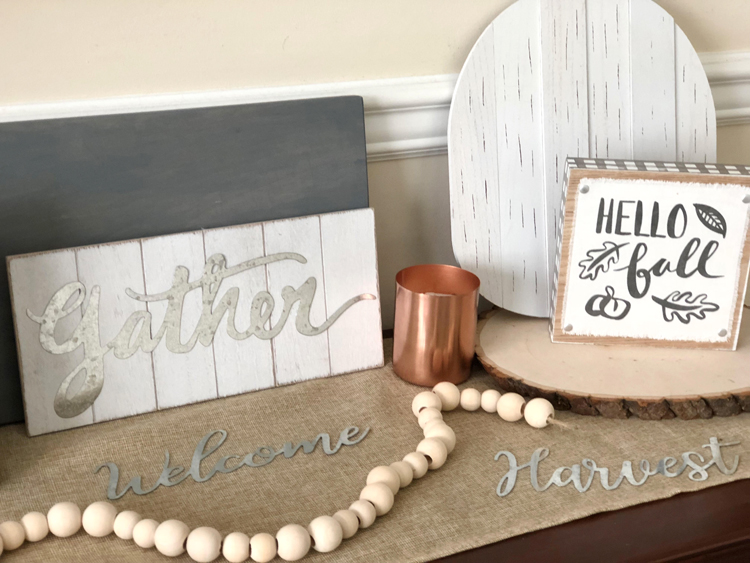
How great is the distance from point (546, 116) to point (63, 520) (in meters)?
0.74

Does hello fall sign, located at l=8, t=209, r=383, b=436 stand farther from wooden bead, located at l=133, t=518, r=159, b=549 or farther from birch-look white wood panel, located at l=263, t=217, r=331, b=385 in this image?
wooden bead, located at l=133, t=518, r=159, b=549

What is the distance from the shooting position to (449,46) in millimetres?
966

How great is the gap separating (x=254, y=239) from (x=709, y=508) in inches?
21.8

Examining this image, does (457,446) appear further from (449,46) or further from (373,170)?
(449,46)

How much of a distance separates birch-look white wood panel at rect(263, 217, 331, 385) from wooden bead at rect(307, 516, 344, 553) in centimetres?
29

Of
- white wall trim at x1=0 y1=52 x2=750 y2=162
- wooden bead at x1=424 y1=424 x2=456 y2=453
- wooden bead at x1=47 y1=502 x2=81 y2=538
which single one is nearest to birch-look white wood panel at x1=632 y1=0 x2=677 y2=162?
white wall trim at x1=0 y1=52 x2=750 y2=162

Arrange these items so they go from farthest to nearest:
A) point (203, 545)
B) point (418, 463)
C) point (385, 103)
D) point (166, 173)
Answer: point (385, 103) → point (166, 173) → point (418, 463) → point (203, 545)

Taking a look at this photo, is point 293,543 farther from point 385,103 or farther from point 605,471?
point 385,103

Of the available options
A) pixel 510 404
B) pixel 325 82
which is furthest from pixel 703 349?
pixel 325 82

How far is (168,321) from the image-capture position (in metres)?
0.82

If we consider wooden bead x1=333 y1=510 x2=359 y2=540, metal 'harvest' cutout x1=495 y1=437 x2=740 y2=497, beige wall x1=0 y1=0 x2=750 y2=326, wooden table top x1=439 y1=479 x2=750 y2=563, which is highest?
beige wall x1=0 y1=0 x2=750 y2=326

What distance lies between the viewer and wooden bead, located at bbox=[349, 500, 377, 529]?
2.11ft

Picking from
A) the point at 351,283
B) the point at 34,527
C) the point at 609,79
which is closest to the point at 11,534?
the point at 34,527

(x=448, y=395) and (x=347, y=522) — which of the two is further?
(x=448, y=395)
